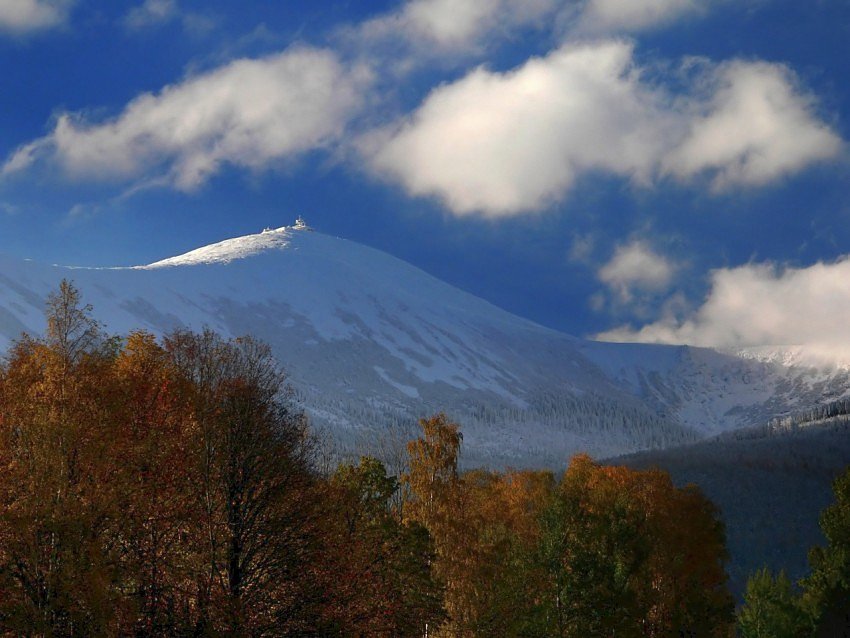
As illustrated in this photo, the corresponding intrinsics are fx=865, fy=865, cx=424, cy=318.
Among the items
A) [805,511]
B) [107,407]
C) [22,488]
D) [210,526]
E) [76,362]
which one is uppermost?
[76,362]

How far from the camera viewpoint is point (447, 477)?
5266 centimetres

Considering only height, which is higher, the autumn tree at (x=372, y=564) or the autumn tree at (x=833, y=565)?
the autumn tree at (x=372, y=564)

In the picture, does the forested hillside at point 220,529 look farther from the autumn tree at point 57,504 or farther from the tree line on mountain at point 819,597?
the tree line on mountain at point 819,597

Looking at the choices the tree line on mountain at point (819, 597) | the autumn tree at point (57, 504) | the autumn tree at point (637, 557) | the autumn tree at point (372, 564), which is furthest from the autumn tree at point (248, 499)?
the tree line on mountain at point (819, 597)

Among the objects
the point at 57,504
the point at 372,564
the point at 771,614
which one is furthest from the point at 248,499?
the point at 771,614

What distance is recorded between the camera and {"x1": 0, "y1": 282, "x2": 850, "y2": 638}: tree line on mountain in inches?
1041

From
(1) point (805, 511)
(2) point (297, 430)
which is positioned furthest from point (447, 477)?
(1) point (805, 511)

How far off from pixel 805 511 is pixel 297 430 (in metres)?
182

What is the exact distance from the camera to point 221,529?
3056 cm

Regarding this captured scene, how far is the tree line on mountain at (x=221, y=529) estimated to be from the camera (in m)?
26.5

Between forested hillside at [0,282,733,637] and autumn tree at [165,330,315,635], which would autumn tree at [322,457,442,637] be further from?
autumn tree at [165,330,315,635]

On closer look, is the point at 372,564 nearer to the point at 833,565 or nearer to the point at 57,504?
the point at 57,504

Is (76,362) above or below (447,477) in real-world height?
above

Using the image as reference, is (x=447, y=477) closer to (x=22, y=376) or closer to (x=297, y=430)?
(x=297, y=430)
